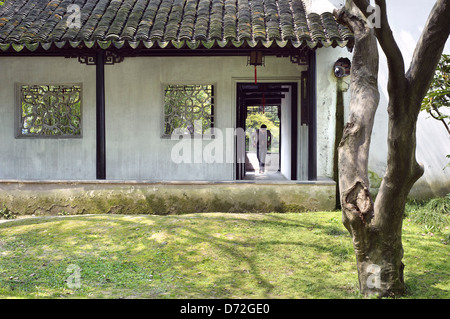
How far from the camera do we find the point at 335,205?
7.78 meters

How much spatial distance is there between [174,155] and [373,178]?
391cm

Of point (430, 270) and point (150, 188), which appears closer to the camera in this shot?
point (430, 270)

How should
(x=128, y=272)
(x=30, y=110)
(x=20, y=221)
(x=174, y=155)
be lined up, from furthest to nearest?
1. (x=30, y=110)
2. (x=174, y=155)
3. (x=20, y=221)
4. (x=128, y=272)

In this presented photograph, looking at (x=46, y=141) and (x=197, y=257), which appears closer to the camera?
(x=197, y=257)

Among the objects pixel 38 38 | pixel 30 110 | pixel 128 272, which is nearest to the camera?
pixel 128 272

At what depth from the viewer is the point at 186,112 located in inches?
361

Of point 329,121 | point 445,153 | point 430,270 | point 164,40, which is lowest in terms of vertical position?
point 430,270

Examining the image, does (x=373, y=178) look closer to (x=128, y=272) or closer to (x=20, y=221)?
(x=128, y=272)

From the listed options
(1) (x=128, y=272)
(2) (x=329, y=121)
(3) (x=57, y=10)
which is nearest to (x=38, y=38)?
(3) (x=57, y=10)

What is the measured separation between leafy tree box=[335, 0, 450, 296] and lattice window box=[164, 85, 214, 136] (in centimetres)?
526

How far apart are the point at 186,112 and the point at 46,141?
2.98 metres

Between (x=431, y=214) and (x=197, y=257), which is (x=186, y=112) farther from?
(x=431, y=214)

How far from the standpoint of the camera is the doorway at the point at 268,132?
9820 mm
